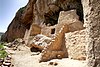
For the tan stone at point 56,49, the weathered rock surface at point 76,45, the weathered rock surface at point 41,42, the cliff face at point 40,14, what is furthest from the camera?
the cliff face at point 40,14

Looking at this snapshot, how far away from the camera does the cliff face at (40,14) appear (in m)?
15.3

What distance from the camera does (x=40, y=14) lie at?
1886cm

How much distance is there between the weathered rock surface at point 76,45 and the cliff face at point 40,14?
21.5 ft

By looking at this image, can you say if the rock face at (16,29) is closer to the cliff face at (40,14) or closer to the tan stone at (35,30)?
the cliff face at (40,14)

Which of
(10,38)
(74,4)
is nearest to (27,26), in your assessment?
(10,38)

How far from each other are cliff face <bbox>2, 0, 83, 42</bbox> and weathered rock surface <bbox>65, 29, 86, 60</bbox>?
6.54m

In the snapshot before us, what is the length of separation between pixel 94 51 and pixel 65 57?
16.2ft

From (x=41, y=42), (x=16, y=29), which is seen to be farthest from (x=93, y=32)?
(x=16, y=29)

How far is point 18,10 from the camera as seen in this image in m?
27.2

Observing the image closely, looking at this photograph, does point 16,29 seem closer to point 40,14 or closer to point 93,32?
point 40,14

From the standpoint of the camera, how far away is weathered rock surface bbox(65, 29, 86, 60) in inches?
302

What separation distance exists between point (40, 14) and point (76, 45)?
11.3 meters

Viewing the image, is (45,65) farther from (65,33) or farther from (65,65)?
(65,33)

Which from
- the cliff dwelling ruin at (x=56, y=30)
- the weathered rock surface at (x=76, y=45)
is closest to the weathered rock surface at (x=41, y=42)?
the cliff dwelling ruin at (x=56, y=30)
